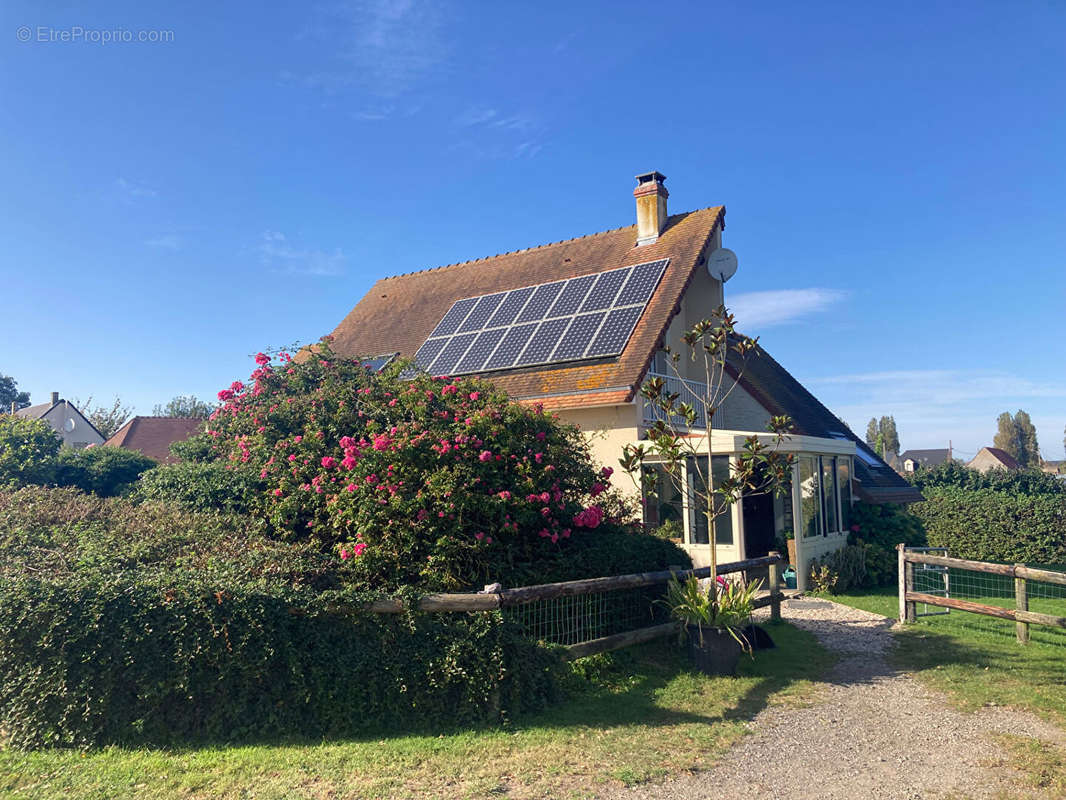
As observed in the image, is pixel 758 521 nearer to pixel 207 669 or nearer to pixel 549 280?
pixel 549 280

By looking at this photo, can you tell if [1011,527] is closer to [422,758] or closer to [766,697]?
[766,697]

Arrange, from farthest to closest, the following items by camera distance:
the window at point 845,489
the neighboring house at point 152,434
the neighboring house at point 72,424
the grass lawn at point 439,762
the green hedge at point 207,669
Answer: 1. the neighboring house at point 72,424
2. the neighboring house at point 152,434
3. the window at point 845,489
4. the green hedge at point 207,669
5. the grass lawn at point 439,762

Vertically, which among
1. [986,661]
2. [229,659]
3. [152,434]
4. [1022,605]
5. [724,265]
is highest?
[724,265]

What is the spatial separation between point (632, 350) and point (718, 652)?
23.5 ft

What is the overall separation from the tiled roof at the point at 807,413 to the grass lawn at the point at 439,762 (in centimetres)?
1061

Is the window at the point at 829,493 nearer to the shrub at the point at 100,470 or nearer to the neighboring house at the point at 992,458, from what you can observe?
the shrub at the point at 100,470

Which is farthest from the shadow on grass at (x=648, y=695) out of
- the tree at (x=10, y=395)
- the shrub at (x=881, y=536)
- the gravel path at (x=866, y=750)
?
the tree at (x=10, y=395)

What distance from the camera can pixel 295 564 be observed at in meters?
7.21

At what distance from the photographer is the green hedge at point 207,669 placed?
6043 mm

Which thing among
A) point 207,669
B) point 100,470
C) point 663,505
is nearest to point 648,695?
point 207,669

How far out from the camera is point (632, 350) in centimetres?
1431

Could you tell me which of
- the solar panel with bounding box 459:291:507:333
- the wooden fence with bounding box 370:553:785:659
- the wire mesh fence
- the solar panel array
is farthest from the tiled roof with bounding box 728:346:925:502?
the wire mesh fence

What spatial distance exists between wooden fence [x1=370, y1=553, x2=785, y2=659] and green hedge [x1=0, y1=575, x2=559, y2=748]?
1.20 ft

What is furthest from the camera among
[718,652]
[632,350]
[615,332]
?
[615,332]
